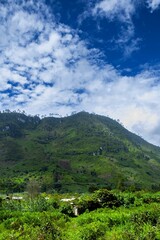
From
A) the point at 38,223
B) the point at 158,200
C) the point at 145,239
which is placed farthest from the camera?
the point at 158,200

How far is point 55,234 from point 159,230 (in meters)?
6.76

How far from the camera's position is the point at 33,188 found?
14825cm

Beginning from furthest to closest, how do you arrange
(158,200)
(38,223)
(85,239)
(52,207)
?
(158,200) < (52,207) < (38,223) < (85,239)

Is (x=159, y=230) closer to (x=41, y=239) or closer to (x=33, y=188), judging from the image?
(x=41, y=239)

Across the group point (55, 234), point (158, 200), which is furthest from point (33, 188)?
point (55, 234)

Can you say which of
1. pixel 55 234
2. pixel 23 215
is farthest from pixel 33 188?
pixel 55 234

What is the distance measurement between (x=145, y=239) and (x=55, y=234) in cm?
594

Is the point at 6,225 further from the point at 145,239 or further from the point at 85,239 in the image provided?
the point at 145,239

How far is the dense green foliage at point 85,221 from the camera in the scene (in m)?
21.2

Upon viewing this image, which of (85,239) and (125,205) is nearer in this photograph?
(85,239)

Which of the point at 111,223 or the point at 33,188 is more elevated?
the point at 33,188

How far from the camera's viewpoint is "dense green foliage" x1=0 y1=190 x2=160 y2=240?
21.2 metres

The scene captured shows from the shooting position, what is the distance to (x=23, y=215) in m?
33.7

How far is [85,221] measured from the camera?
3089cm
